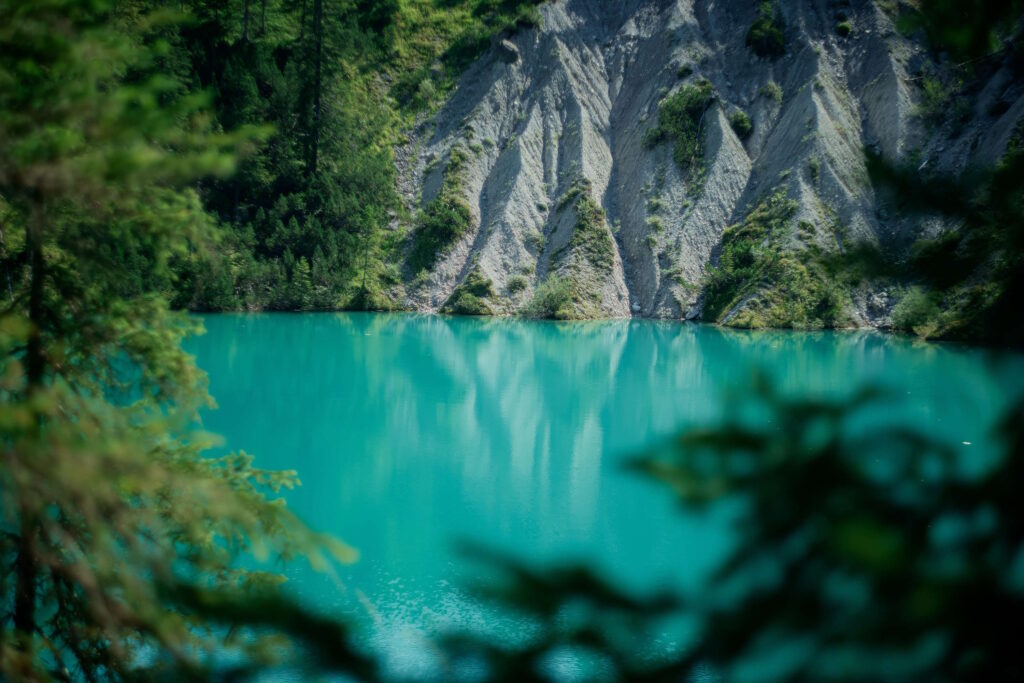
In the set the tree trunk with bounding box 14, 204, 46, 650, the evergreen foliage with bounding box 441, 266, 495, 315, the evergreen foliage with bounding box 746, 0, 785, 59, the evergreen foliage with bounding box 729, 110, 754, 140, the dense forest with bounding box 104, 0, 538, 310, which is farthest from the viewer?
the evergreen foliage with bounding box 746, 0, 785, 59

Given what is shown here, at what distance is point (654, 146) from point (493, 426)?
3743 centimetres

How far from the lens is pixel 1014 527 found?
1.41 meters

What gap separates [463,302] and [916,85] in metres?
35.4

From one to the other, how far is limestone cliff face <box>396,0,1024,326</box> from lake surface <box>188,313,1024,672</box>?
37.1 feet

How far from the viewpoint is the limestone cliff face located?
4462 cm

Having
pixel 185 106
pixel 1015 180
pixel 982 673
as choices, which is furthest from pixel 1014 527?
pixel 185 106

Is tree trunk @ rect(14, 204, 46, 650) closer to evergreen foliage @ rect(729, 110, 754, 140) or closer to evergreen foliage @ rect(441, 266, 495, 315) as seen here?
evergreen foliage @ rect(441, 266, 495, 315)

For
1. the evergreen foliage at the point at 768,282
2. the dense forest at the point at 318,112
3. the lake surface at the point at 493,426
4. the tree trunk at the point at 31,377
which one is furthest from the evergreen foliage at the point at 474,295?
the tree trunk at the point at 31,377

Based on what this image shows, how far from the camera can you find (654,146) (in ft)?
163

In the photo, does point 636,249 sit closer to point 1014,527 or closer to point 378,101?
point 378,101

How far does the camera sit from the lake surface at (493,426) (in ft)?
28.2

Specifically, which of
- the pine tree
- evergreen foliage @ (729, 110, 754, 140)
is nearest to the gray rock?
evergreen foliage @ (729, 110, 754, 140)

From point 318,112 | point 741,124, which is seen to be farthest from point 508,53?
point 741,124

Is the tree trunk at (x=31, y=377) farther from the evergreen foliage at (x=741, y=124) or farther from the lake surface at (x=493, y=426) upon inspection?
the evergreen foliage at (x=741, y=124)
